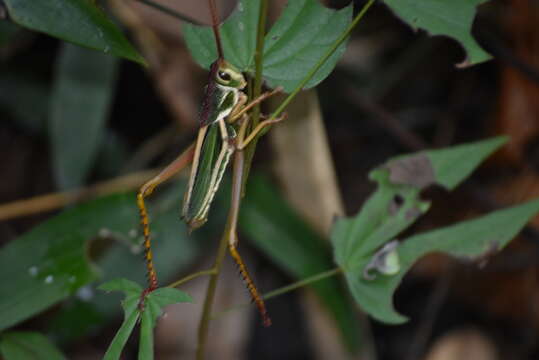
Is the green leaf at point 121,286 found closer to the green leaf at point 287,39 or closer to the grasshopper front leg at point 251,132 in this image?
the grasshopper front leg at point 251,132

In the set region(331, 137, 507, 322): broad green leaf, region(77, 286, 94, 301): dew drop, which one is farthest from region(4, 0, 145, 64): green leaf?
region(77, 286, 94, 301): dew drop

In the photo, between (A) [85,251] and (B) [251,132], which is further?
(A) [85,251]

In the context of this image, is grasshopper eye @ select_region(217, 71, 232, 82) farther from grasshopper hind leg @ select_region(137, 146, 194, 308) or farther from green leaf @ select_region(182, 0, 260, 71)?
grasshopper hind leg @ select_region(137, 146, 194, 308)

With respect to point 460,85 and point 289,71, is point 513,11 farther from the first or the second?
point 289,71

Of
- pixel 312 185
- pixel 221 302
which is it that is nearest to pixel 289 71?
pixel 312 185

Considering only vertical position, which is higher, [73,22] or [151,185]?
[73,22]

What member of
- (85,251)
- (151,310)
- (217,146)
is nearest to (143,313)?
(151,310)

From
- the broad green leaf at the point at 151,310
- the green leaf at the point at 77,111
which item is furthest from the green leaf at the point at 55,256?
the broad green leaf at the point at 151,310

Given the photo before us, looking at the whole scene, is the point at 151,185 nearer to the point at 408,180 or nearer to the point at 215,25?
the point at 215,25
